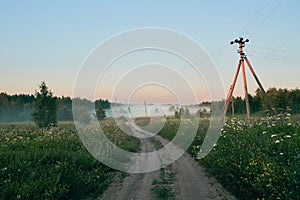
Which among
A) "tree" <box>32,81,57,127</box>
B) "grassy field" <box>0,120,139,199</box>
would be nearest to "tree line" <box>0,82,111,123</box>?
"tree" <box>32,81,57,127</box>

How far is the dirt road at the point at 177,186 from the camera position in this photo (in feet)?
28.1

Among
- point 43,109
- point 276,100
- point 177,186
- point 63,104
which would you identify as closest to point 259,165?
point 177,186

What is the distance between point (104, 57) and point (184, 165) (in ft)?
22.3

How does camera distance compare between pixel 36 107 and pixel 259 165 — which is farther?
pixel 36 107

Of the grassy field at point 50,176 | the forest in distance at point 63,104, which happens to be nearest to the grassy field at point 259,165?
the grassy field at point 50,176

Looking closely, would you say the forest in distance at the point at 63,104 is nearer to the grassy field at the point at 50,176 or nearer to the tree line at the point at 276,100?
the tree line at the point at 276,100

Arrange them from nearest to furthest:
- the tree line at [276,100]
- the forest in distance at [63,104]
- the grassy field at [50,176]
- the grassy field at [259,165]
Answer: the grassy field at [259,165]
the grassy field at [50,176]
the tree line at [276,100]
the forest in distance at [63,104]

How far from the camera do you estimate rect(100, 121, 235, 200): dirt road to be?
8562mm

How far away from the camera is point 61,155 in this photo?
11797 millimetres

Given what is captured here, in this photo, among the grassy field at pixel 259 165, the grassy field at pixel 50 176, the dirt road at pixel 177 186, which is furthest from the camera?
the dirt road at pixel 177 186

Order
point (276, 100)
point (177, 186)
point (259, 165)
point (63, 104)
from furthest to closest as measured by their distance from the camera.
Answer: point (63, 104) < point (276, 100) < point (177, 186) < point (259, 165)

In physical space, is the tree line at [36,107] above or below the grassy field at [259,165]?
above

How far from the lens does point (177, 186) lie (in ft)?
31.7

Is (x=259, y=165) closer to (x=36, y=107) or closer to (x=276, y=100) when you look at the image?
(x=36, y=107)
